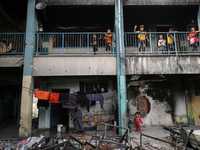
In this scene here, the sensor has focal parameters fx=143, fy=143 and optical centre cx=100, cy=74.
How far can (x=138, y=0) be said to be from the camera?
8.00 metres

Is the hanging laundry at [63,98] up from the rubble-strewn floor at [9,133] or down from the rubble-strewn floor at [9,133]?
up

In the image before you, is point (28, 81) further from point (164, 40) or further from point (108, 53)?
point (164, 40)

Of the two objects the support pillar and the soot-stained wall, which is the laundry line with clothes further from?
the soot-stained wall

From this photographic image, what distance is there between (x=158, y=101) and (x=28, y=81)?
8.40 meters

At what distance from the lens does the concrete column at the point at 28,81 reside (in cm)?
703

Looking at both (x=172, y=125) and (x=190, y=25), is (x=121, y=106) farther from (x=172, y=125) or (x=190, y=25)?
(x=190, y=25)

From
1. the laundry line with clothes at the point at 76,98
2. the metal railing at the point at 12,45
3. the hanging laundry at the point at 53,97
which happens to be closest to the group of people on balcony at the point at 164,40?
the laundry line with clothes at the point at 76,98

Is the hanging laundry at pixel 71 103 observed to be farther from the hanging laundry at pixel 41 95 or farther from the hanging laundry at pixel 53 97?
the hanging laundry at pixel 41 95

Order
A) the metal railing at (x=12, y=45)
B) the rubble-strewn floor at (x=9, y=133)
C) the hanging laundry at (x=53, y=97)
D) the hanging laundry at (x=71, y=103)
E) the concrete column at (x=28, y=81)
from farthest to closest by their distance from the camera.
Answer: the metal railing at (x=12, y=45)
the hanging laundry at (x=71, y=103)
the hanging laundry at (x=53, y=97)
the rubble-strewn floor at (x=9, y=133)
the concrete column at (x=28, y=81)

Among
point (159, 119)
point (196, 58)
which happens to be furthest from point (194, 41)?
point (159, 119)

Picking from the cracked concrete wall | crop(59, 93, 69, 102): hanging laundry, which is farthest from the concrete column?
the cracked concrete wall

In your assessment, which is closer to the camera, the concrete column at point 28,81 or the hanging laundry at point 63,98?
the concrete column at point 28,81

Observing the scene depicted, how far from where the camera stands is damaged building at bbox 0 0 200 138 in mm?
7508

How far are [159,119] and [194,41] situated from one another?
17.7ft
